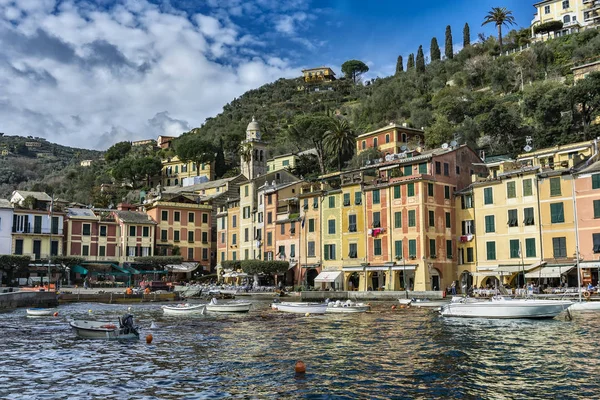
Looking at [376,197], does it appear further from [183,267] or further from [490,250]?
[183,267]

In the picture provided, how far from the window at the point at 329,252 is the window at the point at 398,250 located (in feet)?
29.8

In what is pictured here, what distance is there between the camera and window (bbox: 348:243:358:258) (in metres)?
69.1

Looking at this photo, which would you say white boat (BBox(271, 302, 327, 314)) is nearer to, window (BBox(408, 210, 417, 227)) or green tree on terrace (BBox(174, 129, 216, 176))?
window (BBox(408, 210, 417, 227))

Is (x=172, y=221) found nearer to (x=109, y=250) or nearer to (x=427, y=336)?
(x=109, y=250)

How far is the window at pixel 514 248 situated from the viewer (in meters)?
58.5

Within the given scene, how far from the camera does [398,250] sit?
64875 mm

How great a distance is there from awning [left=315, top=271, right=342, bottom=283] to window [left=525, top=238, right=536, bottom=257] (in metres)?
20.5

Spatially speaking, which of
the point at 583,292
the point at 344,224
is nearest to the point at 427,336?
the point at 583,292

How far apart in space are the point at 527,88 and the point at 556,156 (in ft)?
131

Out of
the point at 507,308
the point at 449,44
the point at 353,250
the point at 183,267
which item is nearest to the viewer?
the point at 507,308

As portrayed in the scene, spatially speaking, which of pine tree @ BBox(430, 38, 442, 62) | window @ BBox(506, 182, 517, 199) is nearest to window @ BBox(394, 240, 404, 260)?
window @ BBox(506, 182, 517, 199)

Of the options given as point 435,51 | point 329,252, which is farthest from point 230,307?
point 435,51

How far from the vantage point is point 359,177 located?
2790 inches

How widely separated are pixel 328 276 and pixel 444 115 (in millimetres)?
44649
